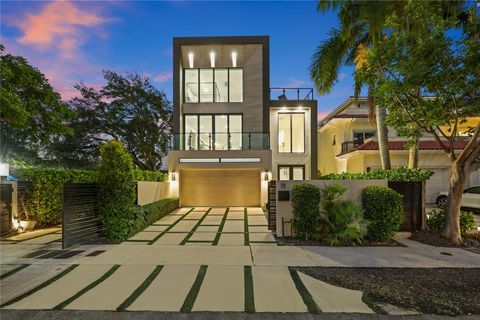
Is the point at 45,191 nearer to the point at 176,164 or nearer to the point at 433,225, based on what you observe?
the point at 176,164

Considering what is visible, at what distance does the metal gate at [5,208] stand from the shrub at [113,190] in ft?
11.8

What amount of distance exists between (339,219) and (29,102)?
31.5 ft

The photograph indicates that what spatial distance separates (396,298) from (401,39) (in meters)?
6.17

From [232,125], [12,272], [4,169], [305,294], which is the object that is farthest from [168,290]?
[232,125]

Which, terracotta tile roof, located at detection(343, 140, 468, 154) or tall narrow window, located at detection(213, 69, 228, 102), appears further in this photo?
tall narrow window, located at detection(213, 69, 228, 102)

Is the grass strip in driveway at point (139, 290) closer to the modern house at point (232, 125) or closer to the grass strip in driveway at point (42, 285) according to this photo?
the grass strip in driveway at point (42, 285)

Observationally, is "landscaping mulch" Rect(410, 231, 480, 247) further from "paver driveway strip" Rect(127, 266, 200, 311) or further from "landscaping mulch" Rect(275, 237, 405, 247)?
"paver driveway strip" Rect(127, 266, 200, 311)

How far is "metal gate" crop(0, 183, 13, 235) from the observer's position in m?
7.96

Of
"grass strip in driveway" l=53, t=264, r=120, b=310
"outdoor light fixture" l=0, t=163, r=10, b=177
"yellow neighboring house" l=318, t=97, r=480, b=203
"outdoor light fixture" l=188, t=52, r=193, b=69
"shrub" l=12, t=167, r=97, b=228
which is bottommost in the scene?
"grass strip in driveway" l=53, t=264, r=120, b=310

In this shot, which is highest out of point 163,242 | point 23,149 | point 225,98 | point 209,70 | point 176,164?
point 209,70

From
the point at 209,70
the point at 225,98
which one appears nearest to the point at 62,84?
the point at 209,70

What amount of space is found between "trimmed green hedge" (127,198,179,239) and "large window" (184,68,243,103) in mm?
7596

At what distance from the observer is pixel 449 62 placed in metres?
6.13

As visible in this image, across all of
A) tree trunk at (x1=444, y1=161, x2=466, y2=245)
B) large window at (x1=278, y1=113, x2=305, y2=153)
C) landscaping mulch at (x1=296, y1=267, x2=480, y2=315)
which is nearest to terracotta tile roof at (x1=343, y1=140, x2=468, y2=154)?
large window at (x1=278, y1=113, x2=305, y2=153)
